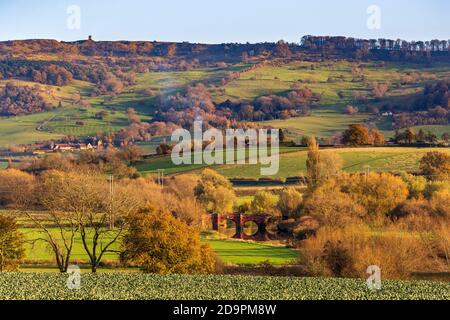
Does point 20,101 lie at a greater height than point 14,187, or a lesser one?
greater

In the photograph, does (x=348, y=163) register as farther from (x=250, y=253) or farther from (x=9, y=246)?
(x=9, y=246)

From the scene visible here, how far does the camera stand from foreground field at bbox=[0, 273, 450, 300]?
24.1 m

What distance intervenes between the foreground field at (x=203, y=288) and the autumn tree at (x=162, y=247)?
6.33m

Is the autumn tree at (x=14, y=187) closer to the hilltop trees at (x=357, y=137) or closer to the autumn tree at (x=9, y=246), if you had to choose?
the autumn tree at (x=9, y=246)

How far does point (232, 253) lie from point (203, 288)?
82.5 feet

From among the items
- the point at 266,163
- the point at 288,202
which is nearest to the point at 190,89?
the point at 266,163

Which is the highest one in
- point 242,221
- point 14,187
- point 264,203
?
point 14,187

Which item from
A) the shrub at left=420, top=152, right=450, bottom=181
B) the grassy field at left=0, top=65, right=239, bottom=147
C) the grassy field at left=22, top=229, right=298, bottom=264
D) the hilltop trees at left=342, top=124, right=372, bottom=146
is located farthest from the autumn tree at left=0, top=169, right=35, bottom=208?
the grassy field at left=0, top=65, right=239, bottom=147

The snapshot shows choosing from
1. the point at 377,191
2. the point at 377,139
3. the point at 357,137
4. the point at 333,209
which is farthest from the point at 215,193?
the point at 377,139

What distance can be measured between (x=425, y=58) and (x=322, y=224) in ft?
478

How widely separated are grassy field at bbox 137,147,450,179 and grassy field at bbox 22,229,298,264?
23.7 meters

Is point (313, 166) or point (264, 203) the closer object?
point (264, 203)

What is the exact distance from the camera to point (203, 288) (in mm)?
26016

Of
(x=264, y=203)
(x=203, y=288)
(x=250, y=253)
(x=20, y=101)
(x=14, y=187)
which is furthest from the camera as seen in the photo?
(x=20, y=101)
